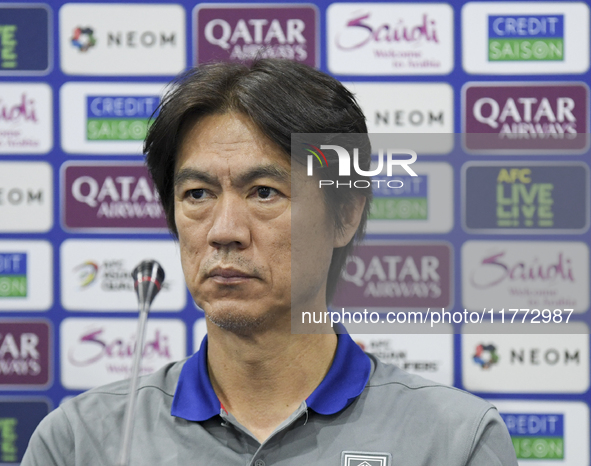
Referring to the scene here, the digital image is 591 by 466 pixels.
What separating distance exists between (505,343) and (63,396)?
1.53 meters

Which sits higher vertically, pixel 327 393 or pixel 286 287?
pixel 286 287

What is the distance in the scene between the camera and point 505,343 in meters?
2.08

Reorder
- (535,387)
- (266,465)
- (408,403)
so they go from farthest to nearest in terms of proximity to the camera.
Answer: (535,387) → (408,403) → (266,465)

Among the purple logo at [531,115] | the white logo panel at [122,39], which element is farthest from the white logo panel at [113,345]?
the purple logo at [531,115]

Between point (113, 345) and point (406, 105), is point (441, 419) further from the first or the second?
point (113, 345)

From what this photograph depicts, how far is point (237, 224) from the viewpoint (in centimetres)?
119

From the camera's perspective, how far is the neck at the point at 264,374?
1.28 m

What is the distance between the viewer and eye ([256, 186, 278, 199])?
1232 millimetres

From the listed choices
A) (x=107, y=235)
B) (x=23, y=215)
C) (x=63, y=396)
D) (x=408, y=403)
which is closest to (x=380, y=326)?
(x=408, y=403)

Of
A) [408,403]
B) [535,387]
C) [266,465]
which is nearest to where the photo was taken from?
[266,465]

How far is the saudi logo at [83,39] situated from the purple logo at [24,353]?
969 mm

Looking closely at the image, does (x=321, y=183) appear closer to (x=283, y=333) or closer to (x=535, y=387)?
(x=283, y=333)

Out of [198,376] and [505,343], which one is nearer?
[198,376]

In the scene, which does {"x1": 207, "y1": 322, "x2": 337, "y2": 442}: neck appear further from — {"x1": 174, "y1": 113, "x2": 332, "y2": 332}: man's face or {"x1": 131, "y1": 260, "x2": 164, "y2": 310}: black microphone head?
{"x1": 131, "y1": 260, "x2": 164, "y2": 310}: black microphone head
